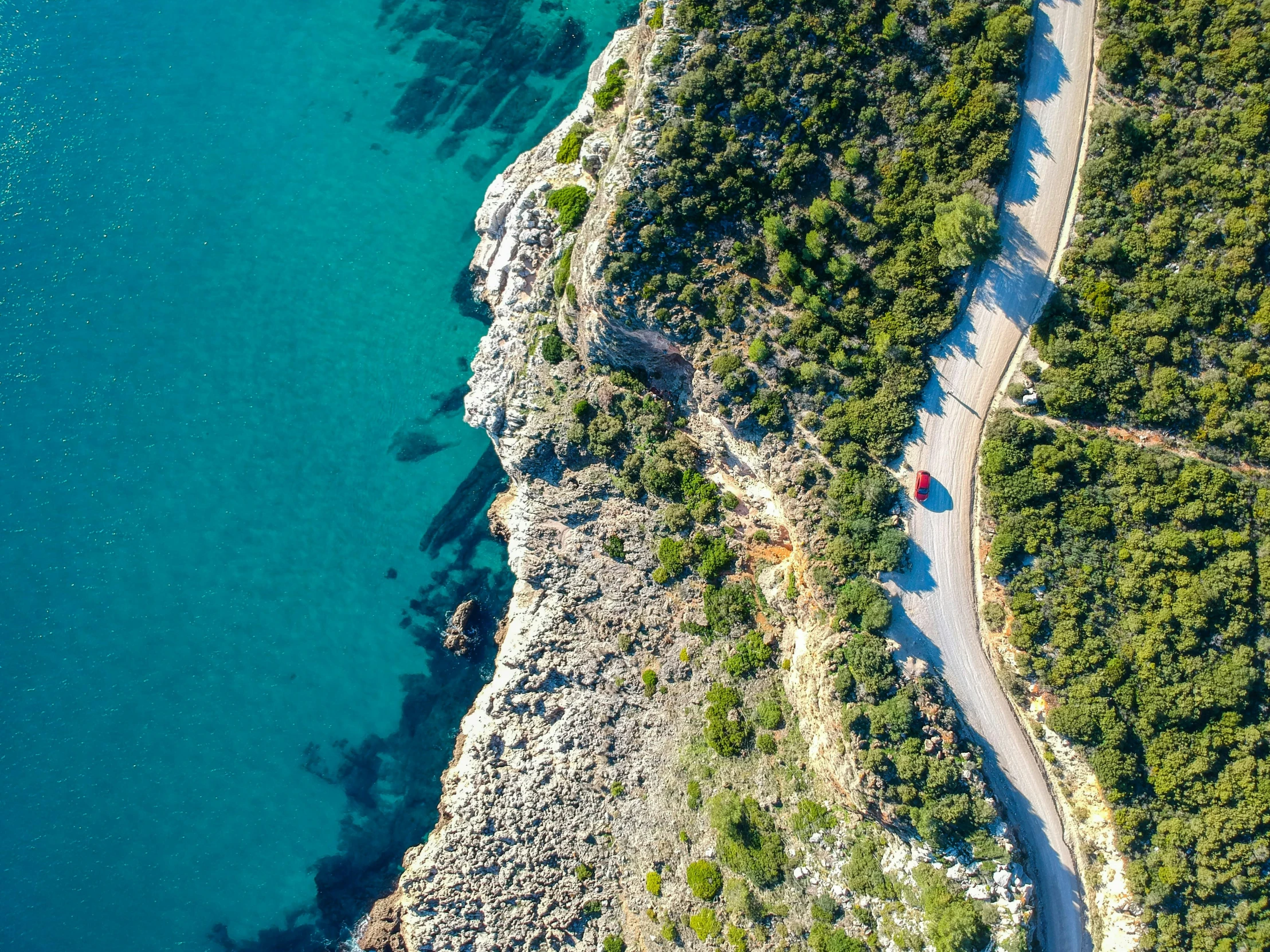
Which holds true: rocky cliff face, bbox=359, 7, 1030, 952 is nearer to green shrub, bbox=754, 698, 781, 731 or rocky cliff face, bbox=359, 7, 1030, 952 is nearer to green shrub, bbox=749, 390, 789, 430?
green shrub, bbox=754, 698, 781, 731

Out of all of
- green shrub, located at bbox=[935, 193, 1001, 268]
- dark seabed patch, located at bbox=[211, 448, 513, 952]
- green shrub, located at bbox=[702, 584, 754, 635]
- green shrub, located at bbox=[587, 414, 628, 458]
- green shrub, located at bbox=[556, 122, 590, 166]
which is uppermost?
green shrub, located at bbox=[935, 193, 1001, 268]

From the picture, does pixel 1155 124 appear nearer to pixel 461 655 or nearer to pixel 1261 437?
pixel 1261 437

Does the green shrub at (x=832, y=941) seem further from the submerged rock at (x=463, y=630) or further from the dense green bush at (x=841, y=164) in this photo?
the submerged rock at (x=463, y=630)

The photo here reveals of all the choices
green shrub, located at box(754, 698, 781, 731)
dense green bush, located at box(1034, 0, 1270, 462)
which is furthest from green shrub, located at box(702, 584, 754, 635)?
dense green bush, located at box(1034, 0, 1270, 462)

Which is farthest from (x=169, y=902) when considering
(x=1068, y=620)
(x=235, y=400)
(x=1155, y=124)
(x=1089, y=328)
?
(x=1155, y=124)

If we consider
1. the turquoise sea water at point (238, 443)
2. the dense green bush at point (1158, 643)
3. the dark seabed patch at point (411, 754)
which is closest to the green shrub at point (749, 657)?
the dense green bush at point (1158, 643)

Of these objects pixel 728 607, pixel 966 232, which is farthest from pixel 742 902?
pixel 966 232

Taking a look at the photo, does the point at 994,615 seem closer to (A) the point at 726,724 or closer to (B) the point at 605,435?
(A) the point at 726,724
